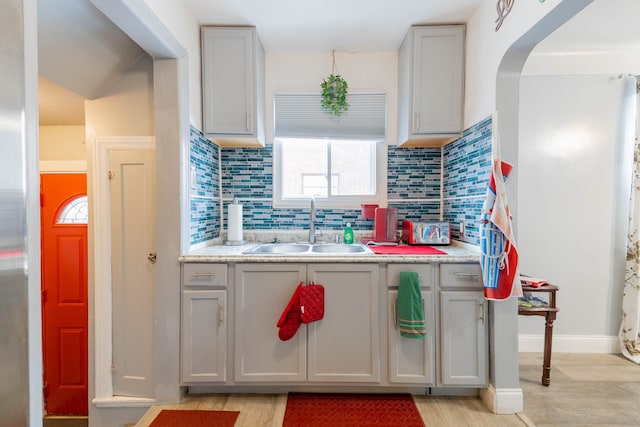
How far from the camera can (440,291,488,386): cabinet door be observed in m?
1.84

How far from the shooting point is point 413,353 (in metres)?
1.86

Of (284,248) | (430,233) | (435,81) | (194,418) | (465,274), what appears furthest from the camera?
(284,248)

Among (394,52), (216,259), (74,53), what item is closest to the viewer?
(74,53)

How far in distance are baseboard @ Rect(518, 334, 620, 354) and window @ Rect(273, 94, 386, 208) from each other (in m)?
1.73

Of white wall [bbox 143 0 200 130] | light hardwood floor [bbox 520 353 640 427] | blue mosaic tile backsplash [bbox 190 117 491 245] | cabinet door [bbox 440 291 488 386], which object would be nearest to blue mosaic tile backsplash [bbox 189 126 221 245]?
blue mosaic tile backsplash [bbox 190 117 491 245]

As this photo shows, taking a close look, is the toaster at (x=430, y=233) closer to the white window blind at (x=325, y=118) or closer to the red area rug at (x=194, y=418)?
the white window blind at (x=325, y=118)

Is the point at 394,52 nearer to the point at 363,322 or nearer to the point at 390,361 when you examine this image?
the point at 363,322

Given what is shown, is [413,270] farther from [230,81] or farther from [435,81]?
[230,81]

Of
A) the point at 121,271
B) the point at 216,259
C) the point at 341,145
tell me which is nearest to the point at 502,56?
the point at 341,145

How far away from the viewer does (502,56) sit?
173cm

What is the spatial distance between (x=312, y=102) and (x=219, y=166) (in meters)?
0.96

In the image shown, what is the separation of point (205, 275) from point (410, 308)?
126cm

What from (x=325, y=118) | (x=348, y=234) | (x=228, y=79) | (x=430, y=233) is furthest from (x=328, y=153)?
(x=430, y=233)

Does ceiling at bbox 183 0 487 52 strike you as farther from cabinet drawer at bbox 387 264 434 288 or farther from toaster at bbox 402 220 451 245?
cabinet drawer at bbox 387 264 434 288
